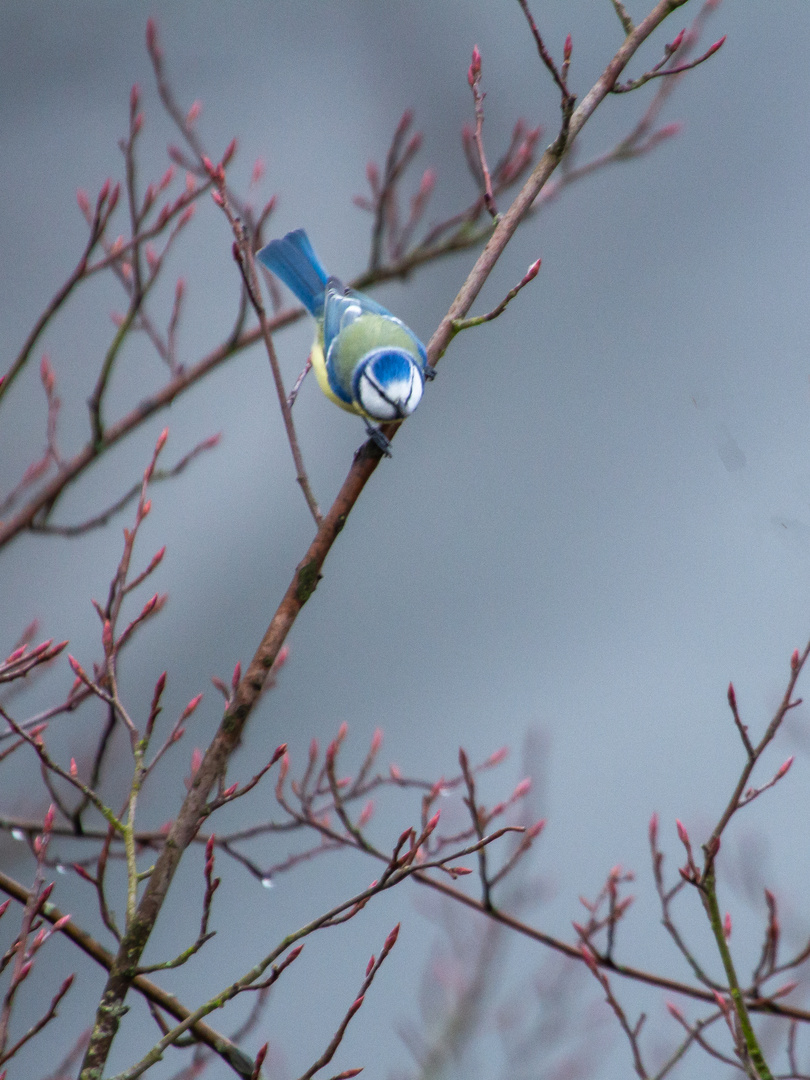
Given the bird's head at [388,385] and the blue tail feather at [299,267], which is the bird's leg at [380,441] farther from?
the blue tail feather at [299,267]

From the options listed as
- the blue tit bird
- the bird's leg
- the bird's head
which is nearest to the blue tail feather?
the blue tit bird

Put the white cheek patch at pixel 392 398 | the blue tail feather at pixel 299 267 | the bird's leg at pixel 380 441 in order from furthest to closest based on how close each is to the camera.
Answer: the blue tail feather at pixel 299 267, the white cheek patch at pixel 392 398, the bird's leg at pixel 380 441

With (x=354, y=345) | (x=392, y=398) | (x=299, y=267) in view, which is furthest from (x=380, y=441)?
(x=299, y=267)

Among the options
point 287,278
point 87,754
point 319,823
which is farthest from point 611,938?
point 87,754

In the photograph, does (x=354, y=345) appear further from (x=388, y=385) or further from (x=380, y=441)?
(x=380, y=441)

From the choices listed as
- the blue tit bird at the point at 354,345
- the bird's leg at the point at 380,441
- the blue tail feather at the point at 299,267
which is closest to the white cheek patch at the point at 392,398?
the blue tit bird at the point at 354,345

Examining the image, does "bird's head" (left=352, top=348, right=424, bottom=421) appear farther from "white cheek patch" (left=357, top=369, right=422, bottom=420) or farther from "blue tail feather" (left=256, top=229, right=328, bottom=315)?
"blue tail feather" (left=256, top=229, right=328, bottom=315)

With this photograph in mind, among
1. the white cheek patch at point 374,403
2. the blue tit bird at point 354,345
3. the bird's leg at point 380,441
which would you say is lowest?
the bird's leg at point 380,441

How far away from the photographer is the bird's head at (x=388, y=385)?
144 centimetres

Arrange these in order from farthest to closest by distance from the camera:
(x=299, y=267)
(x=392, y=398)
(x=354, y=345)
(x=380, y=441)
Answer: (x=299, y=267) < (x=354, y=345) < (x=392, y=398) < (x=380, y=441)

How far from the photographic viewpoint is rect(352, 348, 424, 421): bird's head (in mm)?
1439

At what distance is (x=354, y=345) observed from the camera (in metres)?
1.71

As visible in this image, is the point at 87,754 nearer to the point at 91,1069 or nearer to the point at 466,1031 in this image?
the point at 466,1031

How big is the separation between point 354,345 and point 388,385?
277 millimetres
